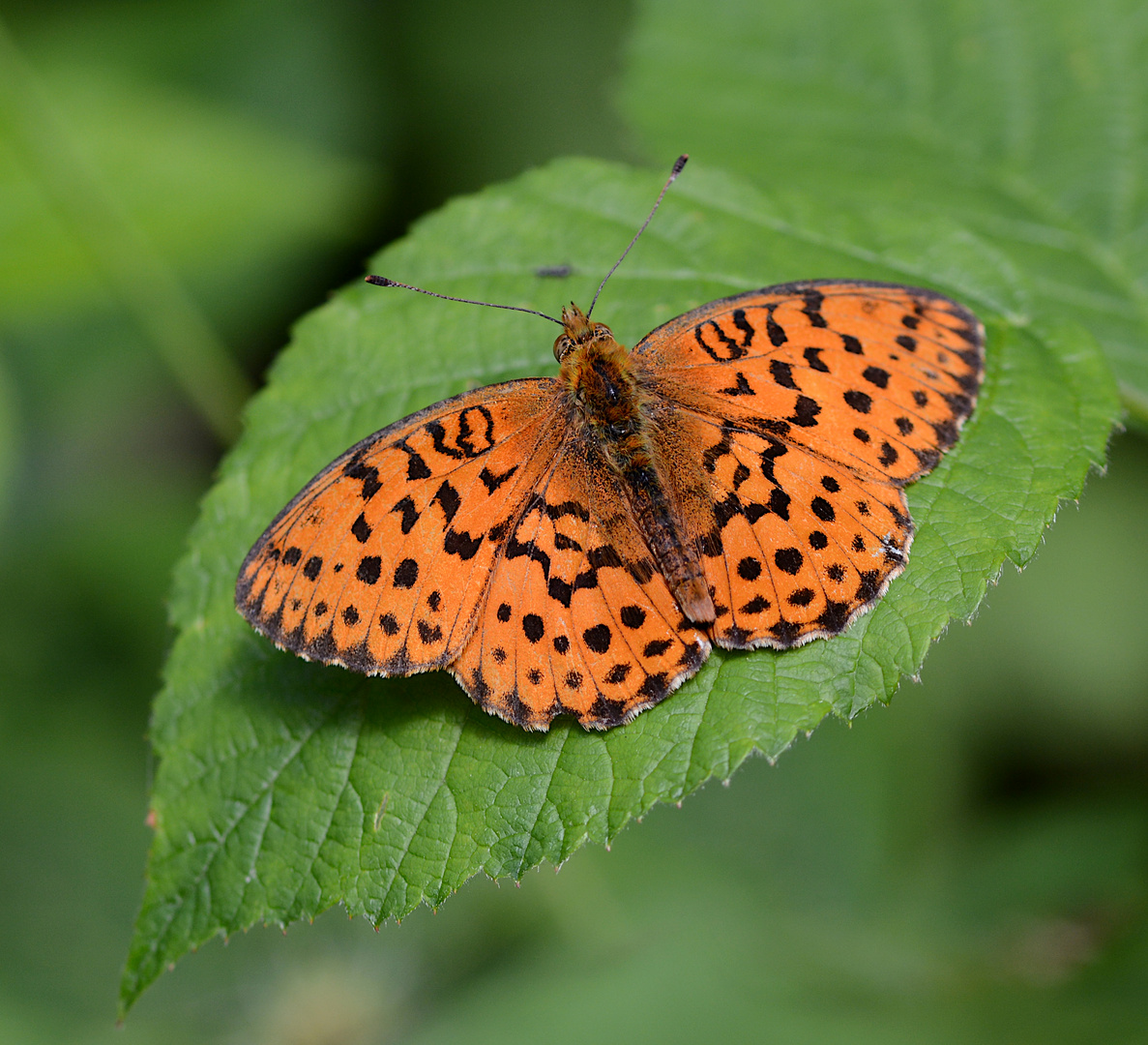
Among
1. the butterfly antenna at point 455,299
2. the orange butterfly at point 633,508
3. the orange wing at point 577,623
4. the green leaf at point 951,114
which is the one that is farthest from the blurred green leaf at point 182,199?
the orange wing at point 577,623

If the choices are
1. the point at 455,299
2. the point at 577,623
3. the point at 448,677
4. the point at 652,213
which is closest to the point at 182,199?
the point at 455,299

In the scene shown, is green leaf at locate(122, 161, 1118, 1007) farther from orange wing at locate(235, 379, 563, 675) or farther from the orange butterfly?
orange wing at locate(235, 379, 563, 675)

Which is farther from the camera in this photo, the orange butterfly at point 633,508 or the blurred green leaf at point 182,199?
the blurred green leaf at point 182,199

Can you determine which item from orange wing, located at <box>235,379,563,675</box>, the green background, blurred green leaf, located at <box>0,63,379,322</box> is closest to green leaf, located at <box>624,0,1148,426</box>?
the green background

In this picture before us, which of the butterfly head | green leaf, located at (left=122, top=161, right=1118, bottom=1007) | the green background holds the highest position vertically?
the butterfly head

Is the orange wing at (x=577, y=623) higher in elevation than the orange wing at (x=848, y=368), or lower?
lower

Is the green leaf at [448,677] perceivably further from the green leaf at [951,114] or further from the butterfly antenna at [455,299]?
the green leaf at [951,114]
